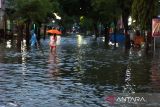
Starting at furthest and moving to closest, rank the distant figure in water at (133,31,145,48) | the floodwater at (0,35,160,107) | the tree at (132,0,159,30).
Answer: the distant figure in water at (133,31,145,48) < the tree at (132,0,159,30) < the floodwater at (0,35,160,107)

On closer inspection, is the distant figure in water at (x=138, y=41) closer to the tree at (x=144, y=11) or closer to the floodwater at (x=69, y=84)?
the tree at (x=144, y=11)

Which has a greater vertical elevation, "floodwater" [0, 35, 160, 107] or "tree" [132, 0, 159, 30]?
"tree" [132, 0, 159, 30]

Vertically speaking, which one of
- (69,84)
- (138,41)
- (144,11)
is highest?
(144,11)

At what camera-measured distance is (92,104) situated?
13664mm

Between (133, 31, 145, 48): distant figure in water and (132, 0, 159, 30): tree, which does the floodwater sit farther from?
(133, 31, 145, 48): distant figure in water

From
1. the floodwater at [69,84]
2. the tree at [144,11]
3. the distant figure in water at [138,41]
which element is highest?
the tree at [144,11]

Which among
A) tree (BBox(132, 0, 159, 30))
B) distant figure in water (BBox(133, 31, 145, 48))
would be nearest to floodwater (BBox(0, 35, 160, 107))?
tree (BBox(132, 0, 159, 30))

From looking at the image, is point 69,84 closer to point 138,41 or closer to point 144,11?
point 144,11

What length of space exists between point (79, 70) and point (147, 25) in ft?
56.4

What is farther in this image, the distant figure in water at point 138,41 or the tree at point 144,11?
the distant figure in water at point 138,41

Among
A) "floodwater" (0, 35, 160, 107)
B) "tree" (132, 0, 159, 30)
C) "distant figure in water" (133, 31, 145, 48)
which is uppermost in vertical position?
"tree" (132, 0, 159, 30)

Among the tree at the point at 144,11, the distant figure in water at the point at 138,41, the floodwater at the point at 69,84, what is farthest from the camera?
the distant figure in water at the point at 138,41

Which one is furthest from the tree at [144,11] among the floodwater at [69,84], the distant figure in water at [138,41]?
the floodwater at [69,84]

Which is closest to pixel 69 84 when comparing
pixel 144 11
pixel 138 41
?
pixel 144 11
